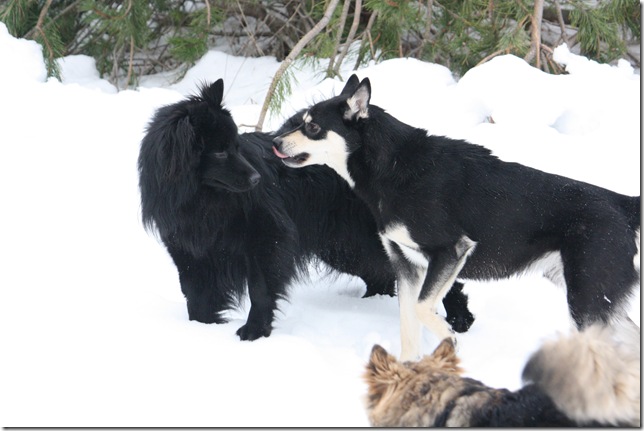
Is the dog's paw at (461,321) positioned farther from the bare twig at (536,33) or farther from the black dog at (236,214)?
the bare twig at (536,33)

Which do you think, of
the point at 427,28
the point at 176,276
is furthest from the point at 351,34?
the point at 176,276

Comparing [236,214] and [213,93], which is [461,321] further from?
[213,93]

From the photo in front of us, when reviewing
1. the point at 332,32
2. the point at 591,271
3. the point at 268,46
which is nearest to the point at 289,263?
the point at 591,271

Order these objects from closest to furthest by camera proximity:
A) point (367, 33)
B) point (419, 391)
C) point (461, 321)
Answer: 1. point (419, 391)
2. point (461, 321)
3. point (367, 33)

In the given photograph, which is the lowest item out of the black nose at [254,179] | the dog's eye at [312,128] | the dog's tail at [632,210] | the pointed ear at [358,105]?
the dog's tail at [632,210]

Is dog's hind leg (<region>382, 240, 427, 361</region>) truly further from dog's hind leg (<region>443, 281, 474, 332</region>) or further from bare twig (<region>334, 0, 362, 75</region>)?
bare twig (<region>334, 0, 362, 75</region>)

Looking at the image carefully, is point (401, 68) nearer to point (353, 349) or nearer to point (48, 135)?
point (48, 135)

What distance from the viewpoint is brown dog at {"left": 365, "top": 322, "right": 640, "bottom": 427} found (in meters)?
2.58

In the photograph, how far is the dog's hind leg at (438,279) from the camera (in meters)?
4.40

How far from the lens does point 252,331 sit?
4543mm

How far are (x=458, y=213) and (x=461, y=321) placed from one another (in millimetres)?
918

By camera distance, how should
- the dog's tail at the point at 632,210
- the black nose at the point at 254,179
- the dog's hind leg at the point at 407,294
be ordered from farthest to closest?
the dog's hind leg at the point at 407,294 < the black nose at the point at 254,179 < the dog's tail at the point at 632,210

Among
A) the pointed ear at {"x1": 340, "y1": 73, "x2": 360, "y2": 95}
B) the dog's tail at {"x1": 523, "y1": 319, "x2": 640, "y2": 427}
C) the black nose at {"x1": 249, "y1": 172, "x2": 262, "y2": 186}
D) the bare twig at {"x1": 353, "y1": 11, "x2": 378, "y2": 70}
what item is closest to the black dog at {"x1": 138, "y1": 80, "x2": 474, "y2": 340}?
the black nose at {"x1": 249, "y1": 172, "x2": 262, "y2": 186}

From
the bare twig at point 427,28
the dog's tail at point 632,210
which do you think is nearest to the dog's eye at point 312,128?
the dog's tail at point 632,210
